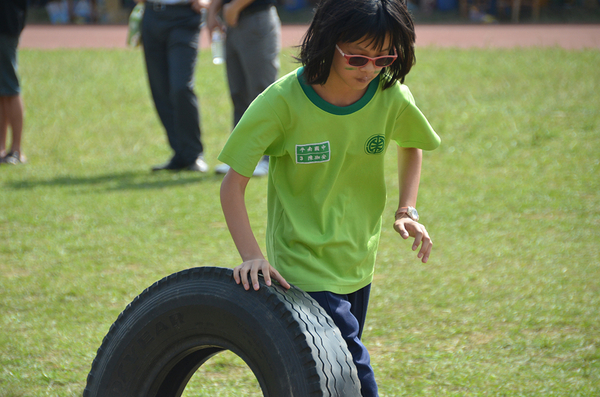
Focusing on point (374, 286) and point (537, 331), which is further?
point (374, 286)

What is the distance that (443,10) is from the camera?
22578 mm

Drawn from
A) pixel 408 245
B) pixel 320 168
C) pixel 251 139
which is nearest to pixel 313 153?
pixel 320 168

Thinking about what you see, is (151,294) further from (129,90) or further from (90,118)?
(129,90)

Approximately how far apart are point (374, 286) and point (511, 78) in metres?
6.96

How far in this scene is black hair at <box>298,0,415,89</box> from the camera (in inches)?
79.0

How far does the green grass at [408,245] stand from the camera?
2908mm

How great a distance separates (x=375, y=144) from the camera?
2172 millimetres

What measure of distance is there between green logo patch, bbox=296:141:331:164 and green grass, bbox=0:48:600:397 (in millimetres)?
1098

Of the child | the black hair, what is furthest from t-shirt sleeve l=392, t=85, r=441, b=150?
the black hair

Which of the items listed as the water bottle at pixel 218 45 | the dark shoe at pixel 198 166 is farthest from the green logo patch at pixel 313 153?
the dark shoe at pixel 198 166

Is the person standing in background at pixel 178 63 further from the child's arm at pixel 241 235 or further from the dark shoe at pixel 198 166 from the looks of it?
the child's arm at pixel 241 235

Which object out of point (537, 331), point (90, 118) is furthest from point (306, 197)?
point (90, 118)

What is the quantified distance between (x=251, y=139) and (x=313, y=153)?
205 millimetres

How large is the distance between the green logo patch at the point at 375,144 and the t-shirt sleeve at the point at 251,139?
310 mm
